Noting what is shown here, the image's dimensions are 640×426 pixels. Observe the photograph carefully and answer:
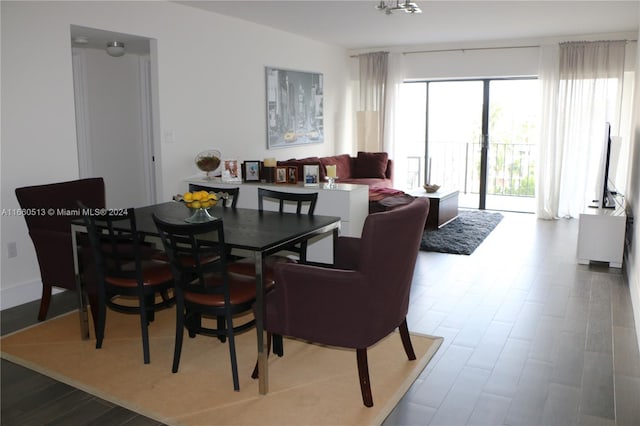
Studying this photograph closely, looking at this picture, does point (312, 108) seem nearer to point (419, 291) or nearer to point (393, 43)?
point (393, 43)

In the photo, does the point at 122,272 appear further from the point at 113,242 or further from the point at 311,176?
the point at 311,176

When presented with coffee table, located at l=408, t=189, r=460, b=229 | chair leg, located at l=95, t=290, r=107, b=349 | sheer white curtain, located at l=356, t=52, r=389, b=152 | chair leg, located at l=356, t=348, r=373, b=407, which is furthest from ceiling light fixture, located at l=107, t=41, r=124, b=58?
sheer white curtain, located at l=356, t=52, r=389, b=152

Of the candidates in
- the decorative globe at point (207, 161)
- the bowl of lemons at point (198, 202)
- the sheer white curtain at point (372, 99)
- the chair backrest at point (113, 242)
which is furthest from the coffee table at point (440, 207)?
the chair backrest at point (113, 242)

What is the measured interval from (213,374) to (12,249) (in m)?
2.16

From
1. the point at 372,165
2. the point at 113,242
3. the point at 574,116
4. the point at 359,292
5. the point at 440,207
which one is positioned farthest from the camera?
the point at 372,165

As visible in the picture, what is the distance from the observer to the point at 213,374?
304 centimetres

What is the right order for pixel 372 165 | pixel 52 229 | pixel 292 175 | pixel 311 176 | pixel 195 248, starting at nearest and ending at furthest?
pixel 195 248, pixel 52 229, pixel 311 176, pixel 292 175, pixel 372 165

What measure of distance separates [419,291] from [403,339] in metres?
1.37

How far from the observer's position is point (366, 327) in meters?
2.63

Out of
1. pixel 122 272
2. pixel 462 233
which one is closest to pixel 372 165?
pixel 462 233

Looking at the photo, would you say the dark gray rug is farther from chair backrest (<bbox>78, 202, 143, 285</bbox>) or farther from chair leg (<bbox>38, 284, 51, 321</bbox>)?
chair leg (<bbox>38, 284, 51, 321</bbox>)

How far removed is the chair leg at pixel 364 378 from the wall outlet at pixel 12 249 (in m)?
2.95

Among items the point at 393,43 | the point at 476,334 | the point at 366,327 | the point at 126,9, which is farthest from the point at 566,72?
the point at 366,327

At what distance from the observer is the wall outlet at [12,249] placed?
4.10 metres
